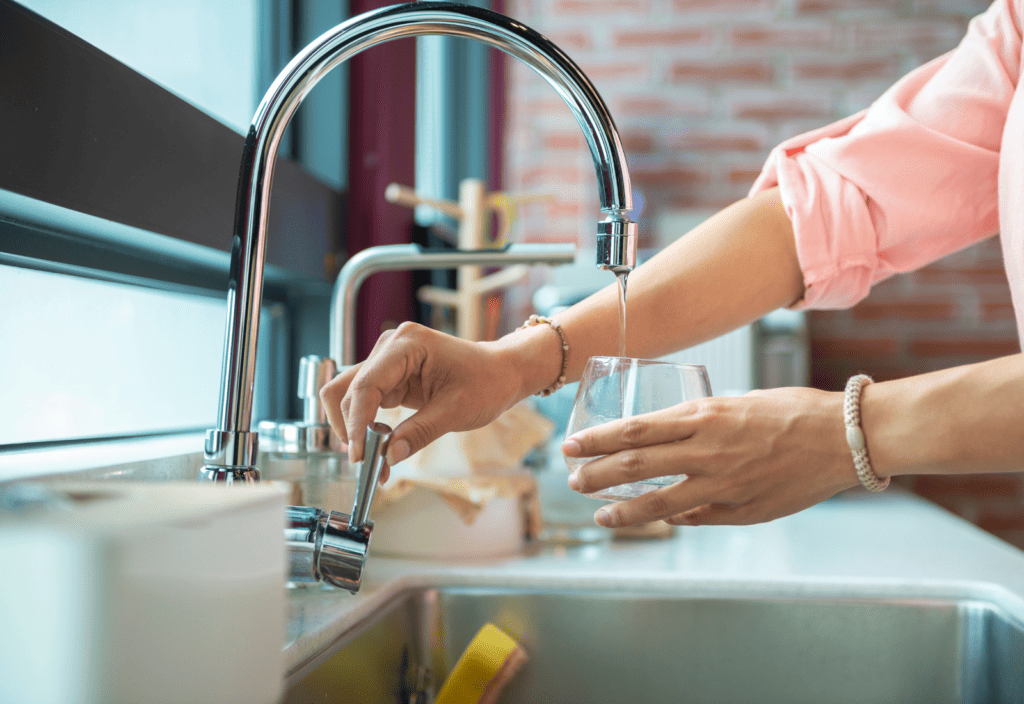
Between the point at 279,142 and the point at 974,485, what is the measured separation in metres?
1.83

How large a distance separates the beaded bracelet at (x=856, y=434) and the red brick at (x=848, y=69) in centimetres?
160

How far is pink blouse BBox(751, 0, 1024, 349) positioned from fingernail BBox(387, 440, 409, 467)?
372 millimetres

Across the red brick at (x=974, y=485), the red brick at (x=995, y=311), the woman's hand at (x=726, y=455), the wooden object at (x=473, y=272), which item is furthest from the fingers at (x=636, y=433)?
the red brick at (x=995, y=311)

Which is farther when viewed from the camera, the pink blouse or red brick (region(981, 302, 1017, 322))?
red brick (region(981, 302, 1017, 322))

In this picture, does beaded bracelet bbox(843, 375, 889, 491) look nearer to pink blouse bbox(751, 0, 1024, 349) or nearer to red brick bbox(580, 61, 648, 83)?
pink blouse bbox(751, 0, 1024, 349)

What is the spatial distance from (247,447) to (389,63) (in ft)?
3.22

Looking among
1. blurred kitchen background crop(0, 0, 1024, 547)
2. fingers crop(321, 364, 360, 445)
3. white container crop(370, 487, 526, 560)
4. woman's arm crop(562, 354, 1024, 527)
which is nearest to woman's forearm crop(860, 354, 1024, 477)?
woman's arm crop(562, 354, 1024, 527)

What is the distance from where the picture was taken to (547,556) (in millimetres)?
911

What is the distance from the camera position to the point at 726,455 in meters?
0.50

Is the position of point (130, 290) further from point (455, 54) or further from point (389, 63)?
point (455, 54)

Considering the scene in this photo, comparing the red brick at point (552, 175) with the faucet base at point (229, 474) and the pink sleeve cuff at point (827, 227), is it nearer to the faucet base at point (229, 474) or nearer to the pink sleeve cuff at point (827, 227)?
the pink sleeve cuff at point (827, 227)

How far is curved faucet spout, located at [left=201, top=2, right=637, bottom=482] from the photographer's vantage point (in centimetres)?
48

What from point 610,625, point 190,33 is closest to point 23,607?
Result: point 610,625

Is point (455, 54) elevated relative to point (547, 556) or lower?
elevated
